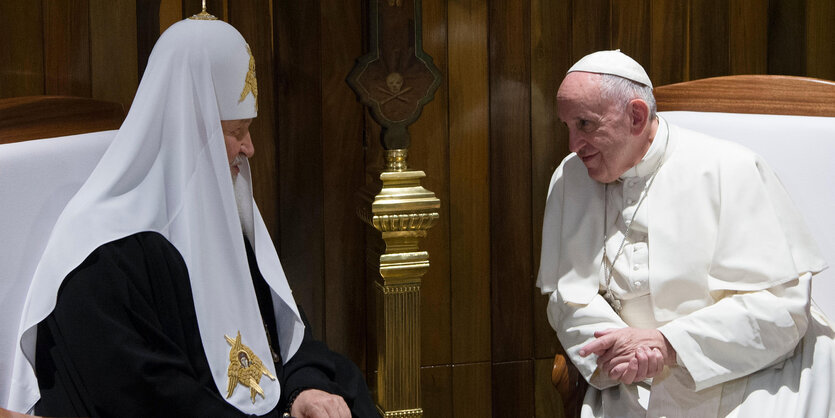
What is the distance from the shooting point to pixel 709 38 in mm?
4398

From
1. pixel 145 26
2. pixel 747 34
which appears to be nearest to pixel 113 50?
pixel 145 26

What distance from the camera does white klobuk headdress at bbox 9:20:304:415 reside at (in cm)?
240

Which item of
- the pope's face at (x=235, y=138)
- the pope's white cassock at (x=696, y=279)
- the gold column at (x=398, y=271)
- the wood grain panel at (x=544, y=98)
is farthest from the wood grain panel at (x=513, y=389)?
the pope's face at (x=235, y=138)

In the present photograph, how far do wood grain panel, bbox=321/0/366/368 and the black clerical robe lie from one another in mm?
1543

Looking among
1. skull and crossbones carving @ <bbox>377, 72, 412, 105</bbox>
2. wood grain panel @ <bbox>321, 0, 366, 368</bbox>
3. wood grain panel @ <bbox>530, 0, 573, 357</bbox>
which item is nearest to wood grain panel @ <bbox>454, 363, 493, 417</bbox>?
wood grain panel @ <bbox>530, 0, 573, 357</bbox>

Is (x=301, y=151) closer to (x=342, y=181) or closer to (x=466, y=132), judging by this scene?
(x=342, y=181)

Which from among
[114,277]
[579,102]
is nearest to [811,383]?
[579,102]

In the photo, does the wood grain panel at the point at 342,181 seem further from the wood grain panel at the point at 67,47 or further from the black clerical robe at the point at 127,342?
the black clerical robe at the point at 127,342

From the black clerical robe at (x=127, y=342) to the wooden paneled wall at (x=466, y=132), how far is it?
1.40m

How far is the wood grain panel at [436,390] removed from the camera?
13.9ft

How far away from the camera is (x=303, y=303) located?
13.1ft

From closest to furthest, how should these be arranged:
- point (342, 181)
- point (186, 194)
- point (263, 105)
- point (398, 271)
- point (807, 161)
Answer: point (186, 194) → point (807, 161) → point (398, 271) → point (263, 105) → point (342, 181)

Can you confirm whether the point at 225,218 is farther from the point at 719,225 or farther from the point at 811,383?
the point at 811,383

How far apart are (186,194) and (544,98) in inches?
85.4
